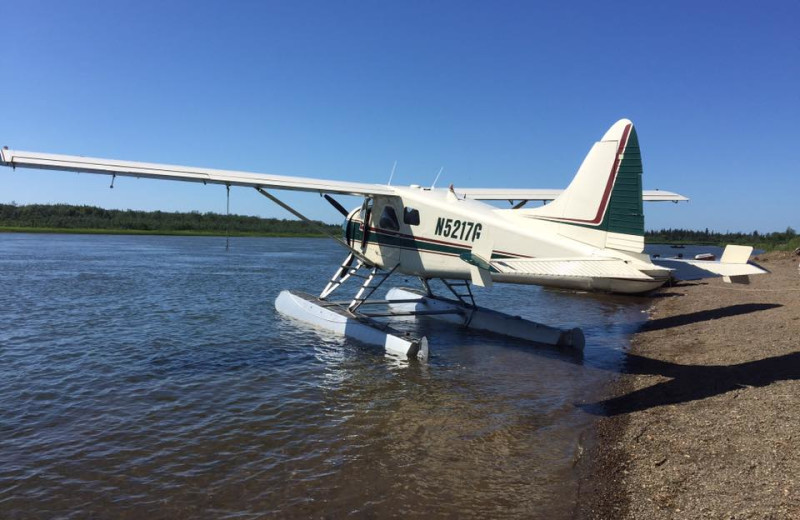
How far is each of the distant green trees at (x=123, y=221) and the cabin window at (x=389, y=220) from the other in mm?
70372

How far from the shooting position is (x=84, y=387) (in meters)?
7.14

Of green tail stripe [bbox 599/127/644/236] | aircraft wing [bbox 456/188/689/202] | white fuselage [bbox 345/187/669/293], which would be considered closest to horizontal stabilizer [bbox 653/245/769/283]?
green tail stripe [bbox 599/127/644/236]

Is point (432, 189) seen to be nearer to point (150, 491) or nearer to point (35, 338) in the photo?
point (150, 491)

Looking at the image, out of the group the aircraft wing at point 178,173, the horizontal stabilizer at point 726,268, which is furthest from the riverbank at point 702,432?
the aircraft wing at point 178,173

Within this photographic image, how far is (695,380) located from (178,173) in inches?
362

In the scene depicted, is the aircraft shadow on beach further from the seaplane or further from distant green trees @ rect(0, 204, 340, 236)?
distant green trees @ rect(0, 204, 340, 236)

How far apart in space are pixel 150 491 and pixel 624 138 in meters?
7.67

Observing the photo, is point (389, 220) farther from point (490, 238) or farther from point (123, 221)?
point (123, 221)

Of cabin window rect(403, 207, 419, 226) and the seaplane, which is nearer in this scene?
the seaplane

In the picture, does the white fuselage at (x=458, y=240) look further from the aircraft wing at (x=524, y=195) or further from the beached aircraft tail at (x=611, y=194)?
the aircraft wing at (x=524, y=195)

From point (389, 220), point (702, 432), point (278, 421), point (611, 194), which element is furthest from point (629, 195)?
point (278, 421)

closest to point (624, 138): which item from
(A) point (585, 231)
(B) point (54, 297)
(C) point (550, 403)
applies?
(A) point (585, 231)

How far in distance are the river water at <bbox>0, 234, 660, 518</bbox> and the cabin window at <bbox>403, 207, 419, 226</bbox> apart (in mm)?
2686

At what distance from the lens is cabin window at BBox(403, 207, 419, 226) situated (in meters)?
9.82
